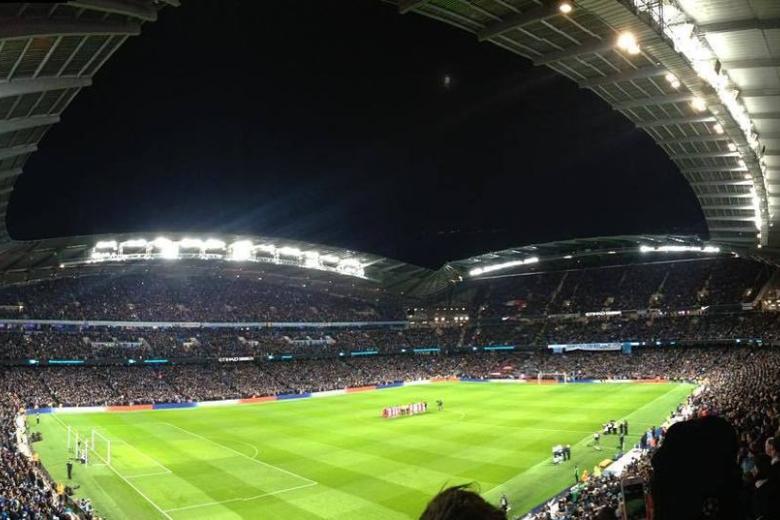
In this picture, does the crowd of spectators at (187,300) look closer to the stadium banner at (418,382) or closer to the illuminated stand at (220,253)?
the illuminated stand at (220,253)

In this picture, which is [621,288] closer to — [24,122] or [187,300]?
[187,300]

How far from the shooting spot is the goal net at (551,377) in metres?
68.4

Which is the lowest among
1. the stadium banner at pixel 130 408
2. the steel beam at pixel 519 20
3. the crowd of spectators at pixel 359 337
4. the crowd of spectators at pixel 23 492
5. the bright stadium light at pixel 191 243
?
the stadium banner at pixel 130 408

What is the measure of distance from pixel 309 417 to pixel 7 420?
2268 centimetres

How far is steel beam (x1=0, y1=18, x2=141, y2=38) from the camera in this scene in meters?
16.6

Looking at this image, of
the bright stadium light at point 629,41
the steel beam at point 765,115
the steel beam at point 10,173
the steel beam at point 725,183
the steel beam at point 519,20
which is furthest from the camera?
the steel beam at point 725,183

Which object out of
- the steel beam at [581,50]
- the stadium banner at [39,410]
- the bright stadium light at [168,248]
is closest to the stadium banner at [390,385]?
the bright stadium light at [168,248]

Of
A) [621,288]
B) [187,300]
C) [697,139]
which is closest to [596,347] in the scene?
[621,288]

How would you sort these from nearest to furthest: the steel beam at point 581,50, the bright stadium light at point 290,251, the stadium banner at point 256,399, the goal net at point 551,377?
the steel beam at point 581,50 < the stadium banner at point 256,399 < the goal net at point 551,377 < the bright stadium light at point 290,251

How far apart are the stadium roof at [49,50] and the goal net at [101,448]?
17.2 meters

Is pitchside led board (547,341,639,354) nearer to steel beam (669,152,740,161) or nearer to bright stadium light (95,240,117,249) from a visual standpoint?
steel beam (669,152,740,161)

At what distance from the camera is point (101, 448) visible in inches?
1465

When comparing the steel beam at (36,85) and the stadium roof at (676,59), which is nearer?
the stadium roof at (676,59)

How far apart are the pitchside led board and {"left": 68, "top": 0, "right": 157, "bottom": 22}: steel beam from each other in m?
69.1
